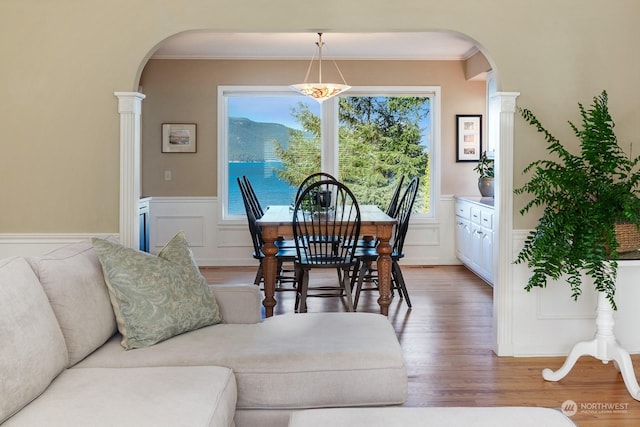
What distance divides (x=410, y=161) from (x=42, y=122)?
15.3ft

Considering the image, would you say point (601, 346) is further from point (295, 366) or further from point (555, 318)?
point (295, 366)

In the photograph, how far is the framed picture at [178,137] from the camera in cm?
724

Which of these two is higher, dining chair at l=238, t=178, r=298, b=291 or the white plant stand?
dining chair at l=238, t=178, r=298, b=291

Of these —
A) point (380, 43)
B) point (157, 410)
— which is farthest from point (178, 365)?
point (380, 43)

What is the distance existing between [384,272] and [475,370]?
48.5 inches

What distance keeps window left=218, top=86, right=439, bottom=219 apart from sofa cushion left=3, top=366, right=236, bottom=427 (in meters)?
5.20

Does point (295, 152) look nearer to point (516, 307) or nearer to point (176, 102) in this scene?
point (176, 102)

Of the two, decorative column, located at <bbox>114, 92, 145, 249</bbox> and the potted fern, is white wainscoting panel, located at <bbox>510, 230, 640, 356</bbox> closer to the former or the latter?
the potted fern

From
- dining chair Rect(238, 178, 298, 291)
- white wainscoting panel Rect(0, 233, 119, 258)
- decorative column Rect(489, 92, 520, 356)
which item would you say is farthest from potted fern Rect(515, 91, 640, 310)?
white wainscoting panel Rect(0, 233, 119, 258)

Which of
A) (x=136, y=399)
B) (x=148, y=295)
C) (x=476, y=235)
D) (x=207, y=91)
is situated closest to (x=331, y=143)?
(x=207, y=91)

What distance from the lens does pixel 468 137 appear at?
24.1 feet

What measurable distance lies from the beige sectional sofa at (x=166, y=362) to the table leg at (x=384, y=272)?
5.45ft

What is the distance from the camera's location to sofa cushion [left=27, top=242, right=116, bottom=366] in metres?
2.34

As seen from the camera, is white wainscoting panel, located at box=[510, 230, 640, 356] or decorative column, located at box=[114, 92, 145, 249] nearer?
decorative column, located at box=[114, 92, 145, 249]
